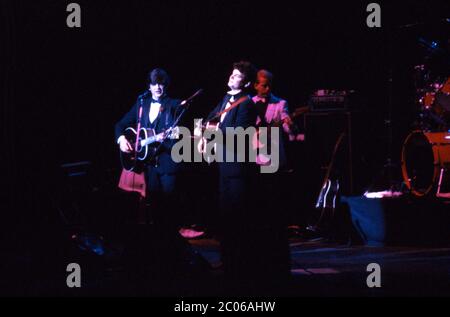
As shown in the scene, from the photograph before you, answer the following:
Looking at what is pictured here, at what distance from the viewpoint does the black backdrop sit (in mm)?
8055

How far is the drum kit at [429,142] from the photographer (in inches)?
322

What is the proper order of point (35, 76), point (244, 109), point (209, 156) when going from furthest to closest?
point (35, 76) < point (209, 156) < point (244, 109)

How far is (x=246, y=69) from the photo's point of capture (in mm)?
5582

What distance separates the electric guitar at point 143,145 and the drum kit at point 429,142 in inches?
137

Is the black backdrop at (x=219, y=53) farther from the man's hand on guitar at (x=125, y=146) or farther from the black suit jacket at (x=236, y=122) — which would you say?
the black suit jacket at (x=236, y=122)

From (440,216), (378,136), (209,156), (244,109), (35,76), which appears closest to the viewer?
(244,109)

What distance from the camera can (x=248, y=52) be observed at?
336 inches

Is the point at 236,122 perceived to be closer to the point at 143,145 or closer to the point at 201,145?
the point at 201,145

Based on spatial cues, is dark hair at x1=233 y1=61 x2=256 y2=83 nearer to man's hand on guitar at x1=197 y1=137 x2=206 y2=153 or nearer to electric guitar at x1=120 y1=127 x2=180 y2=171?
man's hand on guitar at x1=197 y1=137 x2=206 y2=153

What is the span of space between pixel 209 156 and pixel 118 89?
274 centimetres

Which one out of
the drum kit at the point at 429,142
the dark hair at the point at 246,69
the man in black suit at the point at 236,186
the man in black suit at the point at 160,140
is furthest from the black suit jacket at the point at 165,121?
the drum kit at the point at 429,142

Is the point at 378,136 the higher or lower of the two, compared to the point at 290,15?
lower

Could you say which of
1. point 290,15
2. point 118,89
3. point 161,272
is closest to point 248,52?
point 290,15
